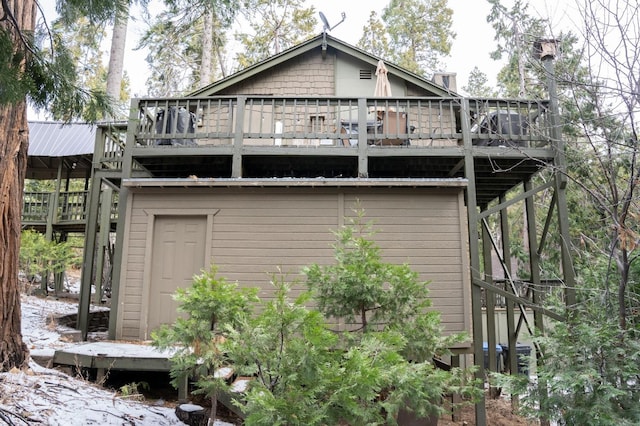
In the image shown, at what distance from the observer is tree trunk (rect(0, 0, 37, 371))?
4402mm

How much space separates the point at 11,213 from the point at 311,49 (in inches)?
301

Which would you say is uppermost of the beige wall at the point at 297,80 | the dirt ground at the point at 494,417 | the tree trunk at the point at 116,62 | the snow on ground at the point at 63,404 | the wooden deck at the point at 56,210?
the tree trunk at the point at 116,62

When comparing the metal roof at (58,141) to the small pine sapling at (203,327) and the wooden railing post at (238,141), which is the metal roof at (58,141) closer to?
the wooden railing post at (238,141)

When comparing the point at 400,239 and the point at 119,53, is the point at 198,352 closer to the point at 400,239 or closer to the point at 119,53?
the point at 400,239

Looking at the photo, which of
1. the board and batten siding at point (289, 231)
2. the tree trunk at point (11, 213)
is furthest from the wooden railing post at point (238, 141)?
the tree trunk at point (11, 213)

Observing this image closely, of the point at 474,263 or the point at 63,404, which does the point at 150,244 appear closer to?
the point at 63,404

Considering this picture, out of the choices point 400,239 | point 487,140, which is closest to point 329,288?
point 400,239

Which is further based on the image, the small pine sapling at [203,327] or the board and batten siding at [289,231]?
the board and batten siding at [289,231]

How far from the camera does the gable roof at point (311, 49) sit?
10.0 metres

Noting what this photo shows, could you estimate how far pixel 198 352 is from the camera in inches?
148

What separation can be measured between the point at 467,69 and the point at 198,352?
3072cm

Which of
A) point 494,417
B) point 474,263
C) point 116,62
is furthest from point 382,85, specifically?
point 116,62

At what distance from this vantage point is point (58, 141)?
47.3 ft

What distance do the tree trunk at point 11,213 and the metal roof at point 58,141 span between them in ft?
31.5
